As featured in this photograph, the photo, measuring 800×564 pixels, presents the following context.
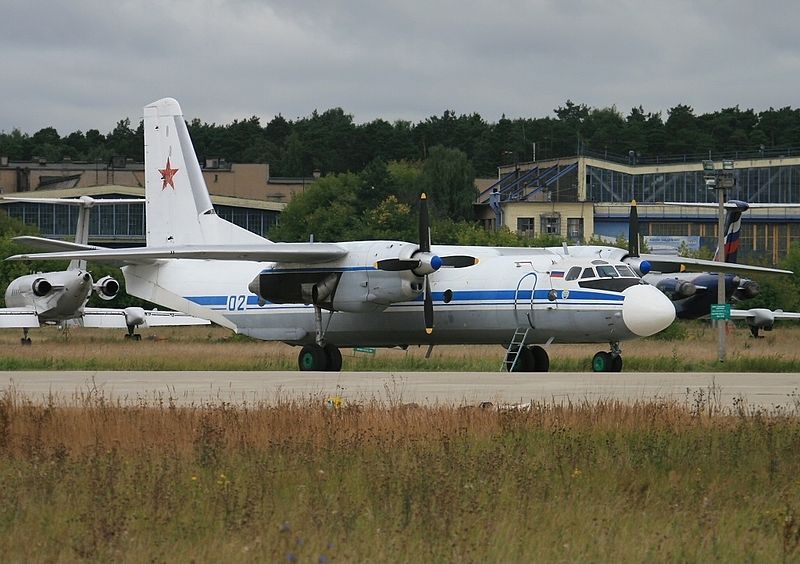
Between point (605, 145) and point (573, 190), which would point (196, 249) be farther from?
point (605, 145)

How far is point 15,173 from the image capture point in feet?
395

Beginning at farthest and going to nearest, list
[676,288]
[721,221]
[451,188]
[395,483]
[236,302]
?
[451,188], [676,288], [721,221], [236,302], [395,483]

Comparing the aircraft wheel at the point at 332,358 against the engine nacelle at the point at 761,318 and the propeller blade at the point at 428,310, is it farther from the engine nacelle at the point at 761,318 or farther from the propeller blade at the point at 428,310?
the engine nacelle at the point at 761,318

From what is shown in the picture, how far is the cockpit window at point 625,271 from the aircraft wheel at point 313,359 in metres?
7.76

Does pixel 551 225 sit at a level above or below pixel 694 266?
above

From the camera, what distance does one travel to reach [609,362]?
32.0 m

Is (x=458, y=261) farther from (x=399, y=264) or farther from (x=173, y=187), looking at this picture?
(x=173, y=187)

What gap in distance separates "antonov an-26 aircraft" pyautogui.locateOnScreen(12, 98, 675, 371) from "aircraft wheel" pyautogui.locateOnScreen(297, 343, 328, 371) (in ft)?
0.08

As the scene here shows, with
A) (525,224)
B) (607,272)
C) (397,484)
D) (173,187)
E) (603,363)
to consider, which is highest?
(173,187)

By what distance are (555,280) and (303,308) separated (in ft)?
24.3

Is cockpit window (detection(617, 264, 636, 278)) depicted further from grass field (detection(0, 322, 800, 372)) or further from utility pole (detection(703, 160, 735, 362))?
utility pole (detection(703, 160, 735, 362))

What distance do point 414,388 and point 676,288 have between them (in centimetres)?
2310

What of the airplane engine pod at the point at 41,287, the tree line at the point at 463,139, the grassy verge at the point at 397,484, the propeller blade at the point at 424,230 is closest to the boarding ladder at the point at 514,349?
the propeller blade at the point at 424,230

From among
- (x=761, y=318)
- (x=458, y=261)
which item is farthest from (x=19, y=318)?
(x=761, y=318)
